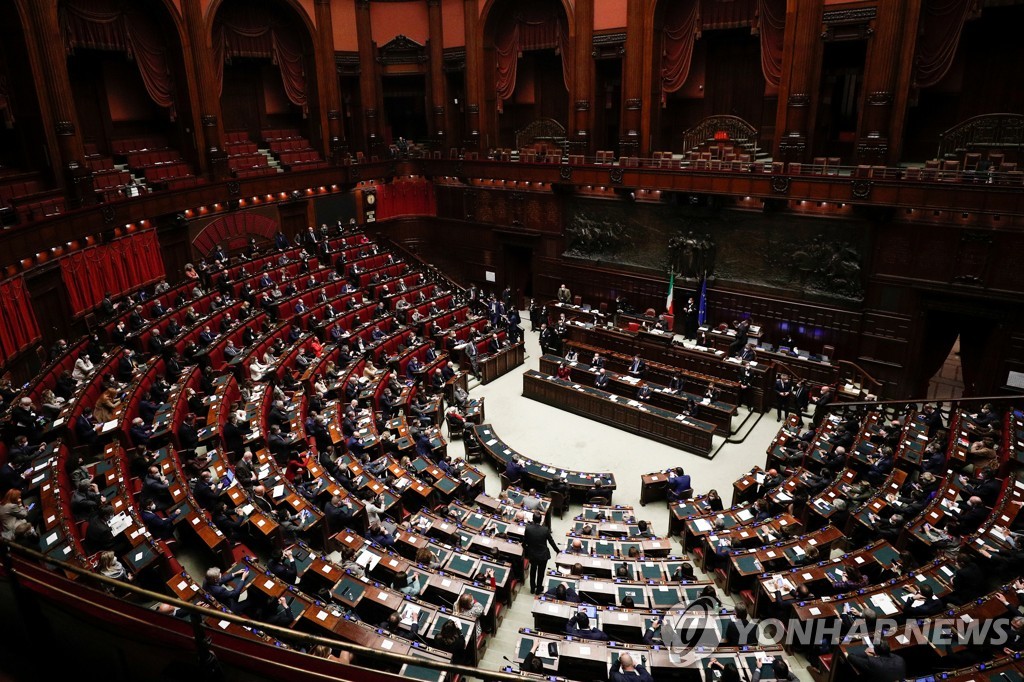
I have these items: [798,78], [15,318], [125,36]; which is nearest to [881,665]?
[798,78]

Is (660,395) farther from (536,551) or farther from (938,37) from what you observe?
(938,37)

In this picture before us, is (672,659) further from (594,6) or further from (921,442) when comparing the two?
(594,6)

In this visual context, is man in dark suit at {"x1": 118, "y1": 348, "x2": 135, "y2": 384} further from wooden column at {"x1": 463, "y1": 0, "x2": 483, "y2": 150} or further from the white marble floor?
wooden column at {"x1": 463, "y1": 0, "x2": 483, "y2": 150}

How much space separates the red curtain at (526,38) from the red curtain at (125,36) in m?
10.9

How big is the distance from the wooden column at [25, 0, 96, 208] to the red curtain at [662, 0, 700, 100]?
53.0 ft

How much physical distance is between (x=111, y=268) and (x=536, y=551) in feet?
43.6

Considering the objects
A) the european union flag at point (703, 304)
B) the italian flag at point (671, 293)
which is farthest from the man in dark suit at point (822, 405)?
the italian flag at point (671, 293)

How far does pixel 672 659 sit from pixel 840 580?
2.87m

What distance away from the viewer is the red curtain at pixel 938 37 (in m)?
15.0

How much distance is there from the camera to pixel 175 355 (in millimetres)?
13758

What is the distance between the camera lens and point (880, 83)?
15734 mm

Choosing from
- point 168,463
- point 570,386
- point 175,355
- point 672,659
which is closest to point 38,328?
point 175,355

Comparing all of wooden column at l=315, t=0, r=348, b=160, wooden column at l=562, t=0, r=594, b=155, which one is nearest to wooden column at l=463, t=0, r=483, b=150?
wooden column at l=562, t=0, r=594, b=155

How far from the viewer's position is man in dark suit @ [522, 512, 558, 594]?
912 centimetres
